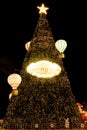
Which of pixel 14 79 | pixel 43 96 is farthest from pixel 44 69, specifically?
pixel 14 79

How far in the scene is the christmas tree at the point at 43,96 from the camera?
56.0 ft

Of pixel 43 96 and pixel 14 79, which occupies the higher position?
pixel 14 79

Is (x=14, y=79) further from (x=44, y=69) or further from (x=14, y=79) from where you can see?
(x=44, y=69)

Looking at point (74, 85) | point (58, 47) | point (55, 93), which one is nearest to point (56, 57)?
point (58, 47)

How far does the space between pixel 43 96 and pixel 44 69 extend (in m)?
1.23

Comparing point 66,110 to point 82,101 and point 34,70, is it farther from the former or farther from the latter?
point 82,101

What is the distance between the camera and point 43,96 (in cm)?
1745

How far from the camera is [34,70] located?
17.6 m

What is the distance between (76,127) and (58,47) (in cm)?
382

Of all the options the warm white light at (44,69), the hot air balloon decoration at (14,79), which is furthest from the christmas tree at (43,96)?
the hot air balloon decoration at (14,79)

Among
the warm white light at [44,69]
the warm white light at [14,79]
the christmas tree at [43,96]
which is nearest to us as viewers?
the warm white light at [14,79]

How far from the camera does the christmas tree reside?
17.1m

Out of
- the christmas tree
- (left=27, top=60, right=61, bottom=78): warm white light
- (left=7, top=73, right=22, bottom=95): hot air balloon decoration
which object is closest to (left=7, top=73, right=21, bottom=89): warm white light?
(left=7, top=73, right=22, bottom=95): hot air balloon decoration

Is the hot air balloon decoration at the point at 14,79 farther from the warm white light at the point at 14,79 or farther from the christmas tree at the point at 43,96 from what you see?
the christmas tree at the point at 43,96
